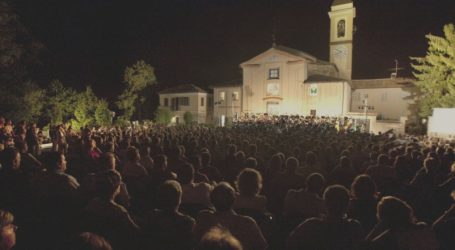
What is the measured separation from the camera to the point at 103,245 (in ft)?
5.59

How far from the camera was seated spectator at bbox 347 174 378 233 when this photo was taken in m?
3.82

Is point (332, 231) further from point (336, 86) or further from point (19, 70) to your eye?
point (336, 86)

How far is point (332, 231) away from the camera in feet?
9.61

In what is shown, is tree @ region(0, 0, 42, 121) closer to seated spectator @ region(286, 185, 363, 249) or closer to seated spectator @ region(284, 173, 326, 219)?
seated spectator @ region(284, 173, 326, 219)

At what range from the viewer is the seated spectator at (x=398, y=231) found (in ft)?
9.03

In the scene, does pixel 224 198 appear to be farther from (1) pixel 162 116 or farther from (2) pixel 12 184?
(1) pixel 162 116

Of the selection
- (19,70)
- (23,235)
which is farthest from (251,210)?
(19,70)

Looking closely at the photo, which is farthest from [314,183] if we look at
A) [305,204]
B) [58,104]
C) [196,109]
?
[196,109]

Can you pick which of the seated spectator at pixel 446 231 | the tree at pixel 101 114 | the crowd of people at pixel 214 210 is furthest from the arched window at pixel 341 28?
the seated spectator at pixel 446 231

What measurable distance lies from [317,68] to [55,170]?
36477 mm

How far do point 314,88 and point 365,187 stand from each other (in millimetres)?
31232

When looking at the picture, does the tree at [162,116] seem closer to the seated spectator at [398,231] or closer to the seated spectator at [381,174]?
the seated spectator at [381,174]

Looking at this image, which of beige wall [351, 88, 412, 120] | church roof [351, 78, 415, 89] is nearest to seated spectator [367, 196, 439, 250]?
beige wall [351, 88, 412, 120]

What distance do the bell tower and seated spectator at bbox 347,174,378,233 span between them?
37.1 metres
